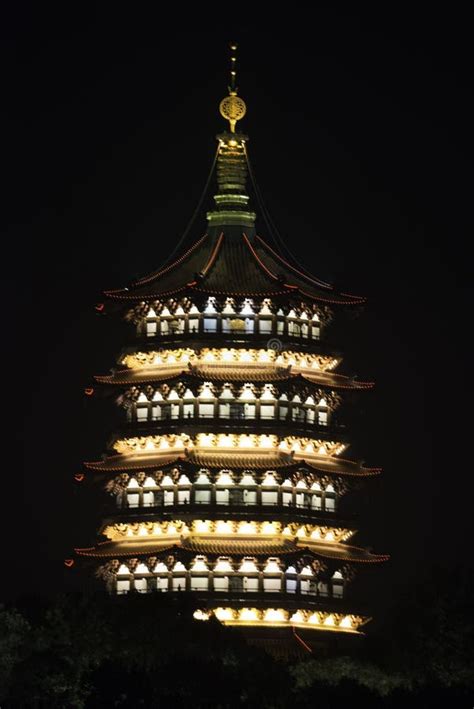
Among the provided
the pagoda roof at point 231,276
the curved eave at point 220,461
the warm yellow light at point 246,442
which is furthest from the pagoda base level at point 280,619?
the pagoda roof at point 231,276

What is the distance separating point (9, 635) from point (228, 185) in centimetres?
4698

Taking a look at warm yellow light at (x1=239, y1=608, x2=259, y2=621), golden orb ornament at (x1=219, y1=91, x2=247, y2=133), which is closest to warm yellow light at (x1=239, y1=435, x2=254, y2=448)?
warm yellow light at (x1=239, y1=608, x2=259, y2=621)

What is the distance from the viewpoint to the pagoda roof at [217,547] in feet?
567

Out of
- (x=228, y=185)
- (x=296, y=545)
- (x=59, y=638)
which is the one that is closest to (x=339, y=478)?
(x=296, y=545)

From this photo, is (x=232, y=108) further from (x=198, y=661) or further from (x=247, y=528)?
(x=198, y=661)

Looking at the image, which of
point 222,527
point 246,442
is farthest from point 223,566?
point 246,442

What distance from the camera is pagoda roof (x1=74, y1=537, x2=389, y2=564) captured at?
173 meters

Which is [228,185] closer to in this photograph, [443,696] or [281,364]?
[281,364]

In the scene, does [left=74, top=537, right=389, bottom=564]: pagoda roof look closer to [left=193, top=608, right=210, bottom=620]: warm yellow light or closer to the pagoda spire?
[left=193, top=608, right=210, bottom=620]: warm yellow light

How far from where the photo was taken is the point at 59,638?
5817 inches

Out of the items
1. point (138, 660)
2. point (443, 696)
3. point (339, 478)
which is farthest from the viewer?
point (339, 478)

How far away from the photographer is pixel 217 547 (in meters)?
173

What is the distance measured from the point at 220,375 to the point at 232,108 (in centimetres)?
1820

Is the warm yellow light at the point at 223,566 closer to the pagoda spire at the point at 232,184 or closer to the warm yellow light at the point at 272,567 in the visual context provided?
the warm yellow light at the point at 272,567
